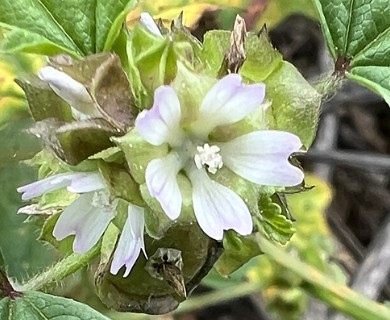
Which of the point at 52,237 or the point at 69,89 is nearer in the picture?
the point at 69,89

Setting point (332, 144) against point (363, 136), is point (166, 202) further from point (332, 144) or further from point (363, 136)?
point (363, 136)

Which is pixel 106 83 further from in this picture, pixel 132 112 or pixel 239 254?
pixel 239 254

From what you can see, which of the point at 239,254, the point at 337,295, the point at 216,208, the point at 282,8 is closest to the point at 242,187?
the point at 216,208

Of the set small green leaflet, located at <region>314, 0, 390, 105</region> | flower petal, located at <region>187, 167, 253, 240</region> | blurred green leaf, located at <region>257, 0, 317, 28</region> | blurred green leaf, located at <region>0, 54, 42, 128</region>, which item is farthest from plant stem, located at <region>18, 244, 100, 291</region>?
blurred green leaf, located at <region>257, 0, 317, 28</region>

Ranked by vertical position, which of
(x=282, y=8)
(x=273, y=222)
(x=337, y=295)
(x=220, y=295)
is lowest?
(x=220, y=295)

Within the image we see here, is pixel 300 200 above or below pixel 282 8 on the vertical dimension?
below

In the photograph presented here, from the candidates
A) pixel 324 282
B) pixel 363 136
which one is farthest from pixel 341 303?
pixel 363 136

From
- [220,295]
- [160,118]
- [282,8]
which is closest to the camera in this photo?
[160,118]

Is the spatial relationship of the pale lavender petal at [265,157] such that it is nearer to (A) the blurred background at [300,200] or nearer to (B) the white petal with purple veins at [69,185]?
(B) the white petal with purple veins at [69,185]

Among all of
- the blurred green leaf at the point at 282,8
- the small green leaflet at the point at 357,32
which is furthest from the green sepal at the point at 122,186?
the blurred green leaf at the point at 282,8
